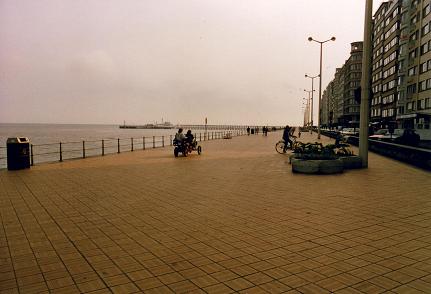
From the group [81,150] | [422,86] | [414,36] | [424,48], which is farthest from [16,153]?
[414,36]

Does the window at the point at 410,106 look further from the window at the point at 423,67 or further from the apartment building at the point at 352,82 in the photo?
the apartment building at the point at 352,82

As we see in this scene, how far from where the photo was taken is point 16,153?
1324 centimetres

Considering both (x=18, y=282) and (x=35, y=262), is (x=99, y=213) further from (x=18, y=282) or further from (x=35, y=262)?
(x=18, y=282)

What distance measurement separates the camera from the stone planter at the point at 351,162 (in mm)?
13062

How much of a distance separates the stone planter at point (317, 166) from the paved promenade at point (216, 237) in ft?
5.54

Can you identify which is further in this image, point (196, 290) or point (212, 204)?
point (212, 204)

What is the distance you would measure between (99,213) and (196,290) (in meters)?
3.75

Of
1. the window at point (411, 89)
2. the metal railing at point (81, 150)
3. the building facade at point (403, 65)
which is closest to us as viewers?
the metal railing at point (81, 150)

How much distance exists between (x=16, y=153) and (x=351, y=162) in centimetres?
1229

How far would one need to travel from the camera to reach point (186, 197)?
8.27 metres

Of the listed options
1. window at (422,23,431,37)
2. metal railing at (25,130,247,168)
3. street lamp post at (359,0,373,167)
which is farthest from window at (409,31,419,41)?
street lamp post at (359,0,373,167)

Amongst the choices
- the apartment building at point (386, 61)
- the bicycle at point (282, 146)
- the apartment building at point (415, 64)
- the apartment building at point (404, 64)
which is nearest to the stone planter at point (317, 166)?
the bicycle at point (282, 146)

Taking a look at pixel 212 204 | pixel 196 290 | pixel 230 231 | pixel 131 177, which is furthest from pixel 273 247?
pixel 131 177

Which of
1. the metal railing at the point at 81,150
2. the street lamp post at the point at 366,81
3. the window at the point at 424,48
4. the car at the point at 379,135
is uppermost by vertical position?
the window at the point at 424,48
